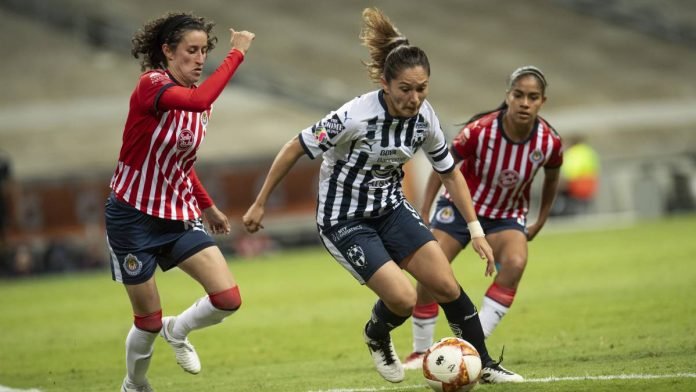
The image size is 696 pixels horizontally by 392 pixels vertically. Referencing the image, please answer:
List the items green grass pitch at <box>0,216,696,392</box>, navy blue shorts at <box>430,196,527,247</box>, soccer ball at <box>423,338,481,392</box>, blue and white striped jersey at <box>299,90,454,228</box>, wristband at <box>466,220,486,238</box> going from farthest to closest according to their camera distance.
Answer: navy blue shorts at <box>430,196,527,247</box> → green grass pitch at <box>0,216,696,392</box> → wristband at <box>466,220,486,238</box> → blue and white striped jersey at <box>299,90,454,228</box> → soccer ball at <box>423,338,481,392</box>

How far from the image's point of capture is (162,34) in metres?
7.44

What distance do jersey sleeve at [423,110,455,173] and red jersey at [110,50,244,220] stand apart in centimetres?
133

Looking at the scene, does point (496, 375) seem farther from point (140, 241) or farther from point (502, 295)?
point (140, 241)

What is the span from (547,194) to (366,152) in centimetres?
232

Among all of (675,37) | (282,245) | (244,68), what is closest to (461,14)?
(675,37)

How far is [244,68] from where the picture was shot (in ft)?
109

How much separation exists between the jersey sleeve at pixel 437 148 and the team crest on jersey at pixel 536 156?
4.09 feet

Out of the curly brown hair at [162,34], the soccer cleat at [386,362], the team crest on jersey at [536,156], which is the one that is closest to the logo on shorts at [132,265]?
the curly brown hair at [162,34]

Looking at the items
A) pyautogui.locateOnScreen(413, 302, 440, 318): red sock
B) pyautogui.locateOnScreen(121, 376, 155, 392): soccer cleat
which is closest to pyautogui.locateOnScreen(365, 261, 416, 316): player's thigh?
pyautogui.locateOnScreen(413, 302, 440, 318): red sock

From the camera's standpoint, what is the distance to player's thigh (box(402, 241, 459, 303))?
24.0 feet

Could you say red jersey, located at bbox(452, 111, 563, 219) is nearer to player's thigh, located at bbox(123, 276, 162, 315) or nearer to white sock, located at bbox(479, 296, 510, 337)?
white sock, located at bbox(479, 296, 510, 337)

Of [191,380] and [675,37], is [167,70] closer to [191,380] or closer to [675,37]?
[191,380]

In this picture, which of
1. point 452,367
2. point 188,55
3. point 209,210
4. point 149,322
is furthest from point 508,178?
point 149,322

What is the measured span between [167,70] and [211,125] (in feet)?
81.9
